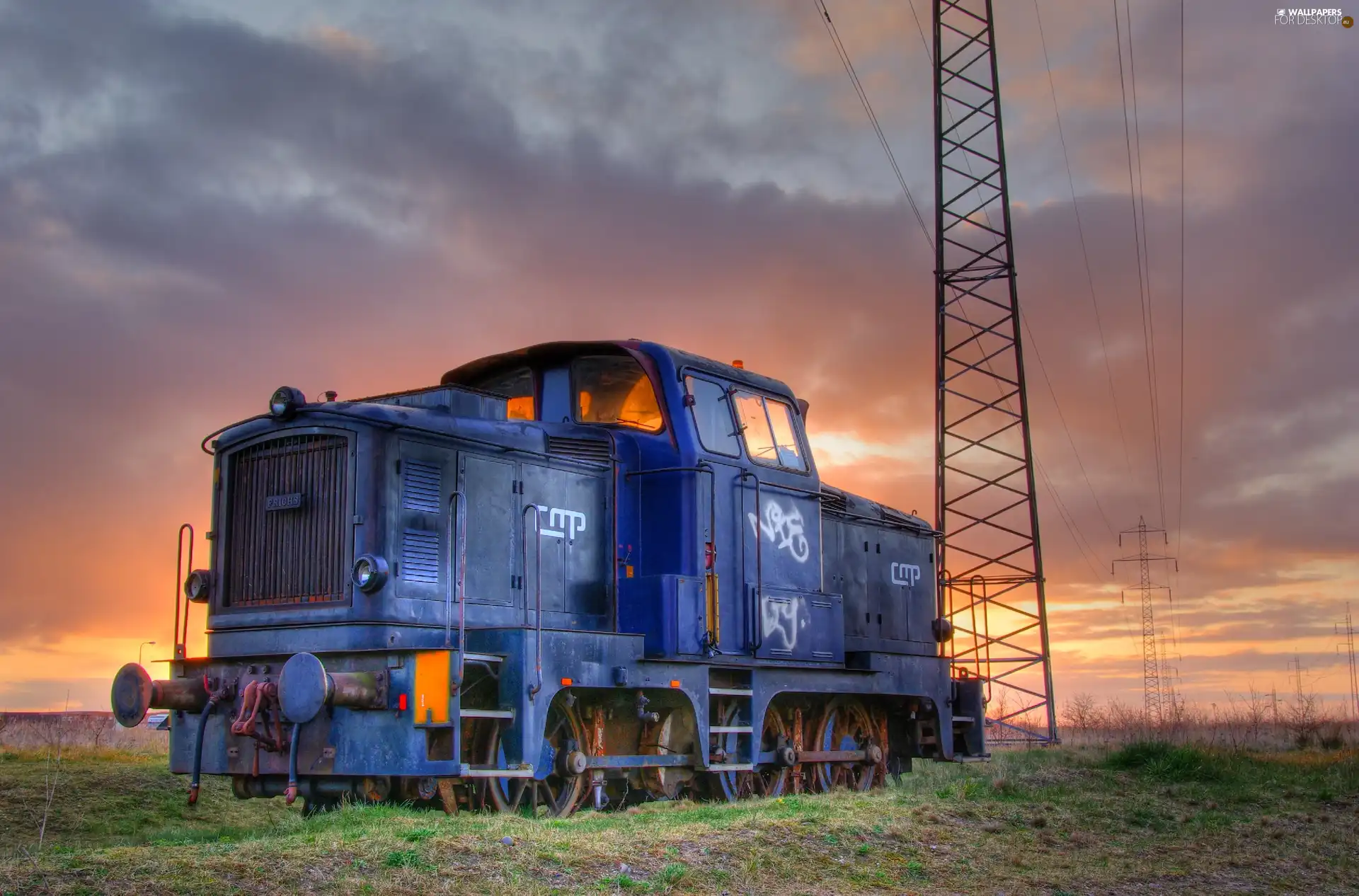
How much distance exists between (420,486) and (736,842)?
344 cm

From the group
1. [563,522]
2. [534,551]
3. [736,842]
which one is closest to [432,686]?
[534,551]

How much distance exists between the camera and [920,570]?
15.8m

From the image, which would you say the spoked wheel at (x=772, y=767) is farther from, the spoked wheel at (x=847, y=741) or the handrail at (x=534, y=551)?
the handrail at (x=534, y=551)

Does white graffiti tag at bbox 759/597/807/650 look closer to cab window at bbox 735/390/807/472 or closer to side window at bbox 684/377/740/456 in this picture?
cab window at bbox 735/390/807/472

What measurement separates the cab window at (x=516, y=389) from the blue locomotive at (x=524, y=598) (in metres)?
0.02

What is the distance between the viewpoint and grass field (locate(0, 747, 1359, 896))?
655 cm

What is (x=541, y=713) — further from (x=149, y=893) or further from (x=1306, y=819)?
(x=1306, y=819)

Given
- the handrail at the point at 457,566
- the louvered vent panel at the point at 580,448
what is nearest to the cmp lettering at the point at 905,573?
the louvered vent panel at the point at 580,448

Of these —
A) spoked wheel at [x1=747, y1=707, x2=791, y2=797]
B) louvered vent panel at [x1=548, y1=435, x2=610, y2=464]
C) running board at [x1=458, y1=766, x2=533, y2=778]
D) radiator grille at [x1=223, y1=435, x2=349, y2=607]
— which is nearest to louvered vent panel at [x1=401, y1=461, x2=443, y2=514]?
radiator grille at [x1=223, y1=435, x2=349, y2=607]

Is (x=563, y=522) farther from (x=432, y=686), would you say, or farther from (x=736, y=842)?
(x=736, y=842)

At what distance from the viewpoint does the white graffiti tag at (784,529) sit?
11945mm

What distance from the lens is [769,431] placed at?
12453mm

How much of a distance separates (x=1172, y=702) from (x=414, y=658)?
1907 centimetres

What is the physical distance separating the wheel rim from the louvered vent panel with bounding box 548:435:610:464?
379 centimetres
